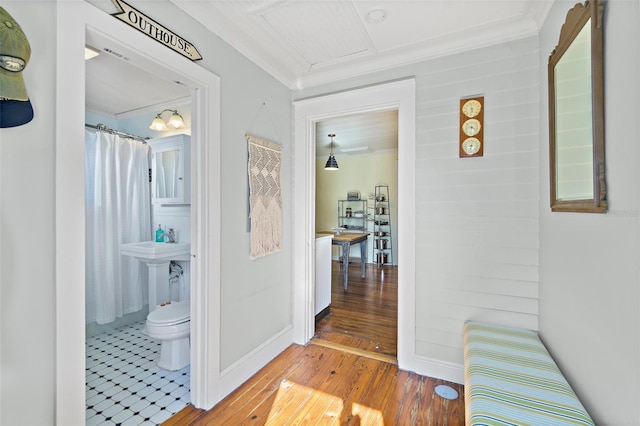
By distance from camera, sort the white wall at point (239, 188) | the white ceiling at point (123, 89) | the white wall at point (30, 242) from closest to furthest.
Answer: the white wall at point (30, 242) < the white wall at point (239, 188) < the white ceiling at point (123, 89)

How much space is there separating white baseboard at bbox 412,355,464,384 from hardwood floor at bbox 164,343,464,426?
0.15 feet

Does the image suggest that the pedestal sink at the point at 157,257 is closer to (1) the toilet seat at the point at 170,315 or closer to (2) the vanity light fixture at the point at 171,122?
(1) the toilet seat at the point at 170,315

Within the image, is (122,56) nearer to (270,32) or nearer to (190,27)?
(190,27)

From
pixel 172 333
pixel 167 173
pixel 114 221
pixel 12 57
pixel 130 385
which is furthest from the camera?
pixel 167 173

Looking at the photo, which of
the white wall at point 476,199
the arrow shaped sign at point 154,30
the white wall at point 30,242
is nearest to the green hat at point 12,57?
the white wall at point 30,242

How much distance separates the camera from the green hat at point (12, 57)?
927 millimetres

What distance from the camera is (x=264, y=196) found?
92.7 inches

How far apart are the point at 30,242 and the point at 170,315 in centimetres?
136

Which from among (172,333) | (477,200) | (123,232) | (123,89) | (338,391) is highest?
(123,89)

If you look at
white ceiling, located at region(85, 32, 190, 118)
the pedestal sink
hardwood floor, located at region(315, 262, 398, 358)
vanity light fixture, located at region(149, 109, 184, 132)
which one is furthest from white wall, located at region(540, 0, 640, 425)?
vanity light fixture, located at region(149, 109, 184, 132)

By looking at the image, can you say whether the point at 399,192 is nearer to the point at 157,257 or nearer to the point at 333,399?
the point at 333,399

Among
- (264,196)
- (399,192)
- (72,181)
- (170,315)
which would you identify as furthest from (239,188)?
(399,192)

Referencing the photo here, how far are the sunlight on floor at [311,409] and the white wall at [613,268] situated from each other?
1.13 meters

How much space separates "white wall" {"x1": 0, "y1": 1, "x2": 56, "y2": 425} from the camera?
3.41 ft
